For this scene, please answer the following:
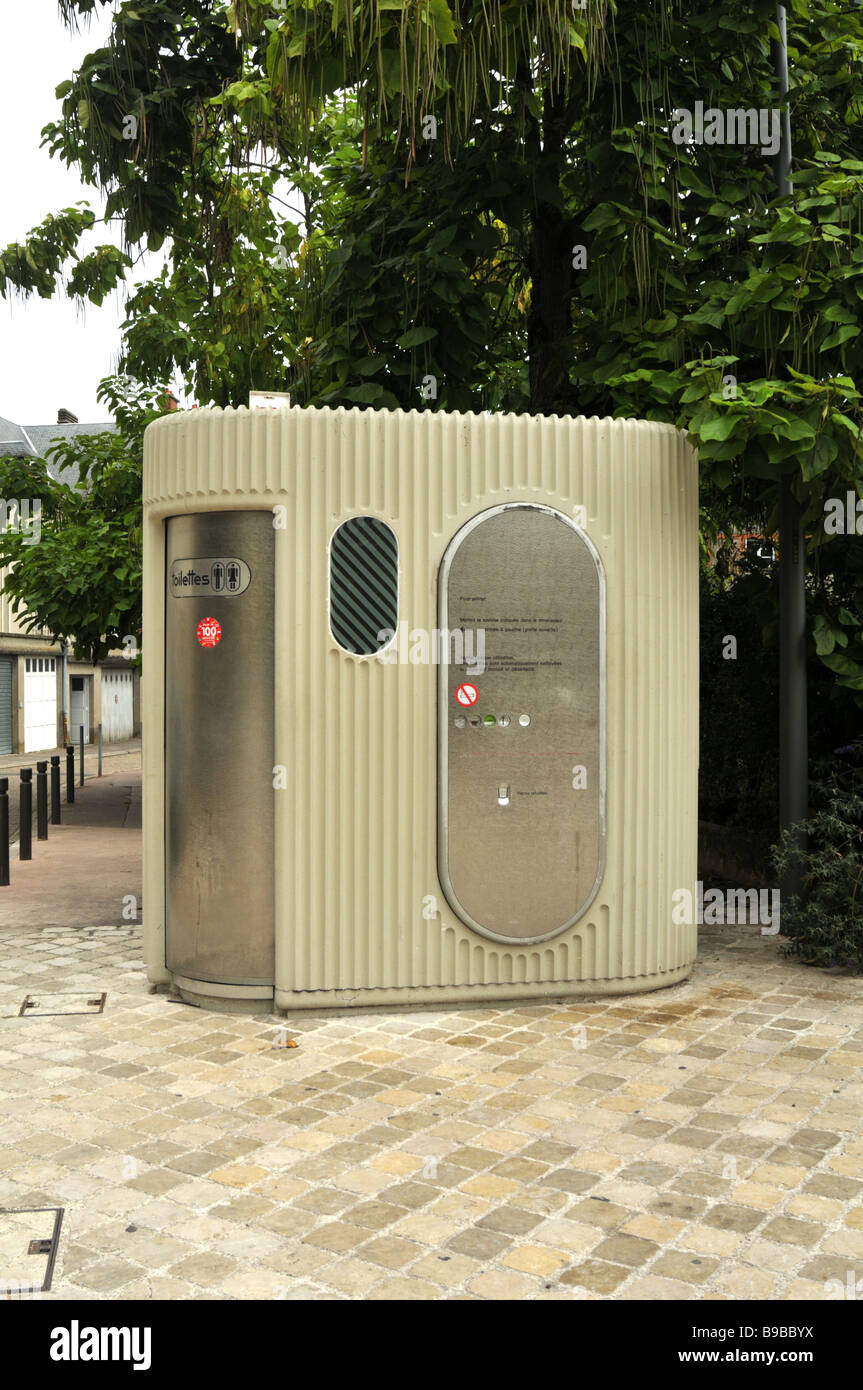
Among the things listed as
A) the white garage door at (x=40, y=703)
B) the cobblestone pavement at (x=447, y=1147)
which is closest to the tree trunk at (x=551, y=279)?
the cobblestone pavement at (x=447, y=1147)

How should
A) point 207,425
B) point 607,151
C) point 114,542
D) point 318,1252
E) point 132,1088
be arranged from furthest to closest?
point 114,542
point 607,151
point 207,425
point 132,1088
point 318,1252

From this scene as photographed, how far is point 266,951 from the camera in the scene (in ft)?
21.2

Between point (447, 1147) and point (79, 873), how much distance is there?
7.44 m

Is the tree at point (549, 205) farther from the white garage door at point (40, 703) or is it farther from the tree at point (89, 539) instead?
the white garage door at point (40, 703)

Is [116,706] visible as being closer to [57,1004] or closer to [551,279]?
[551,279]

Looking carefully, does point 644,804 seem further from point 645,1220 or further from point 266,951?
point 645,1220

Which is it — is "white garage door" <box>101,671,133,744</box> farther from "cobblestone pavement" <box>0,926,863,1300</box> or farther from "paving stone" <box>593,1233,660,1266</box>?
"paving stone" <box>593,1233,660,1266</box>

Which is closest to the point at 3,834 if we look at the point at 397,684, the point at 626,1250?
the point at 397,684

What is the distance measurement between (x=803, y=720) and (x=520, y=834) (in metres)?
2.78

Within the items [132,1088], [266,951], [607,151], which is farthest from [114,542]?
[132,1088]

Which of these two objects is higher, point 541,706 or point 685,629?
point 685,629

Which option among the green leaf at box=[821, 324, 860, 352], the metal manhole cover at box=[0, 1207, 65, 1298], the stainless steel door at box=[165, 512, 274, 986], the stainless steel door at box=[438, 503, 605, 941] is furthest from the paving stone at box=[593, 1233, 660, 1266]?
the green leaf at box=[821, 324, 860, 352]

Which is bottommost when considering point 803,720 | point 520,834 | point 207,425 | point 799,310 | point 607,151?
point 520,834

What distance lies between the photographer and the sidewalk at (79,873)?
9.36 meters
